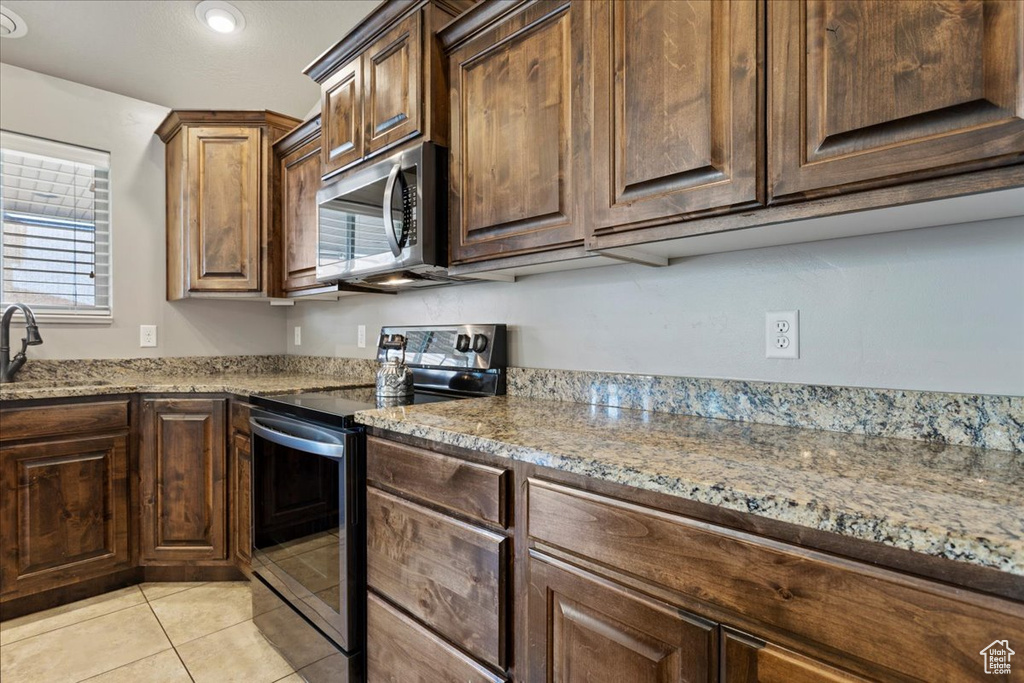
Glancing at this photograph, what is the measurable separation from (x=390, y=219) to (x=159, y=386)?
148 centimetres

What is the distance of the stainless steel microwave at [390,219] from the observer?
1.62m

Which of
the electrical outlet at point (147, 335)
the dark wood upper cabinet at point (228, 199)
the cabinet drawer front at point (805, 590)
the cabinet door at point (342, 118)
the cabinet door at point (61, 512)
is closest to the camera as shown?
the cabinet drawer front at point (805, 590)

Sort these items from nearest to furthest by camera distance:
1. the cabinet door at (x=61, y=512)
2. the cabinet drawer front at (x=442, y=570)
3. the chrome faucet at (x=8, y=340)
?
the cabinet drawer front at (x=442, y=570) < the cabinet door at (x=61, y=512) < the chrome faucet at (x=8, y=340)

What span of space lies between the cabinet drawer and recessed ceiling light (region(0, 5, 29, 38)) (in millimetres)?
2518

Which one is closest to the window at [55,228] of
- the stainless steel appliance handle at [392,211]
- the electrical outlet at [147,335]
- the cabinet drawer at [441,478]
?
the electrical outlet at [147,335]

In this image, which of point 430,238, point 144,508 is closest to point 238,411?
point 144,508

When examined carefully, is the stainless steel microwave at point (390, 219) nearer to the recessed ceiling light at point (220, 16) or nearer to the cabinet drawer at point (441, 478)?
the cabinet drawer at point (441, 478)

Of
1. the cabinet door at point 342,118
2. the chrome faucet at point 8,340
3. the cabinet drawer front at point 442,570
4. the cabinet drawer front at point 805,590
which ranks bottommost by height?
the cabinet drawer front at point 442,570

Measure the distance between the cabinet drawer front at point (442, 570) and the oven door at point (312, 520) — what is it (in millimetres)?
71

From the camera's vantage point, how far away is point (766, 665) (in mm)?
707

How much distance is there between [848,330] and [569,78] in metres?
0.92

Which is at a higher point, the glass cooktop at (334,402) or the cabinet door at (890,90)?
the cabinet door at (890,90)

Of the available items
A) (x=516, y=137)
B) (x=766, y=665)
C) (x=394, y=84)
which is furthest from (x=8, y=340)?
(x=766, y=665)

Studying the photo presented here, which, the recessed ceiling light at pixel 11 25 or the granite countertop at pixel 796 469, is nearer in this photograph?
the granite countertop at pixel 796 469
